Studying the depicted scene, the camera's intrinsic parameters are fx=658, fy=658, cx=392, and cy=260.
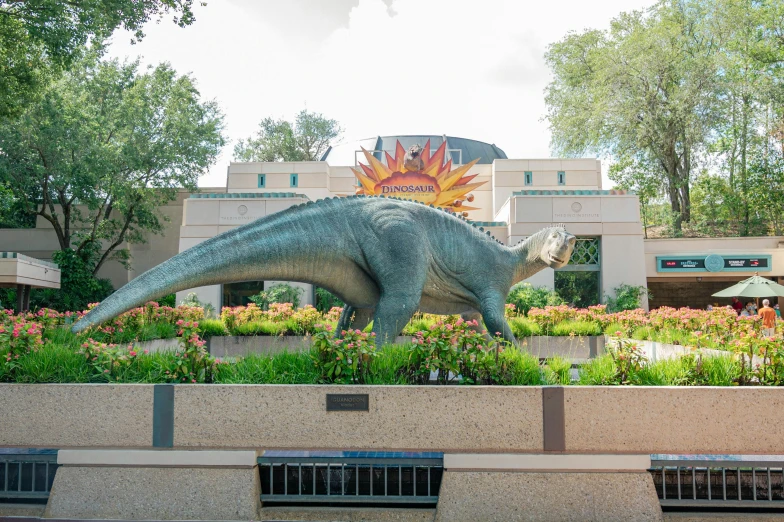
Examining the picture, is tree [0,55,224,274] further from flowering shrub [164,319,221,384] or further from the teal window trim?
flowering shrub [164,319,221,384]

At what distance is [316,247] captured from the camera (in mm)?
6207

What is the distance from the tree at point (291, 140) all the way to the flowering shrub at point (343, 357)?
128ft

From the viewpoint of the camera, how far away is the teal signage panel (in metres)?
23.5

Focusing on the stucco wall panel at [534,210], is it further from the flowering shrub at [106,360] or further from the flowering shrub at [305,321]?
the flowering shrub at [106,360]

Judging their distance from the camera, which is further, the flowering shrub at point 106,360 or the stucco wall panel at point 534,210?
the stucco wall panel at point 534,210

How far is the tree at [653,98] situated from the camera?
30297mm

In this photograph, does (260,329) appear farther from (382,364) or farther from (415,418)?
(415,418)

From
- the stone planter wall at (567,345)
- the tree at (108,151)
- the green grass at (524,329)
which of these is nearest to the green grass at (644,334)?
the stone planter wall at (567,345)

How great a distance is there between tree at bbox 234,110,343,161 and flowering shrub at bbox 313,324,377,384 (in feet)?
128

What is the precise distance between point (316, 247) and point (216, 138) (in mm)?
23719

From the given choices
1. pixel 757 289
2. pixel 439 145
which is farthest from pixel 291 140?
pixel 757 289

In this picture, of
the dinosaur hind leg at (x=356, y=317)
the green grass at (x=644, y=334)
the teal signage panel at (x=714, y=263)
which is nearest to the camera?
the dinosaur hind leg at (x=356, y=317)

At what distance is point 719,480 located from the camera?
14.6ft

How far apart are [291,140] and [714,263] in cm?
2779
